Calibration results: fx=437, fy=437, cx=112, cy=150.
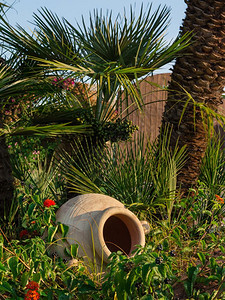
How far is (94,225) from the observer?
10.1 ft

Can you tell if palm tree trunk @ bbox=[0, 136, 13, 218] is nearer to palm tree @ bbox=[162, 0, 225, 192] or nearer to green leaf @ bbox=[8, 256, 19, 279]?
palm tree @ bbox=[162, 0, 225, 192]

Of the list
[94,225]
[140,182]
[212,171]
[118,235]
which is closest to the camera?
[94,225]

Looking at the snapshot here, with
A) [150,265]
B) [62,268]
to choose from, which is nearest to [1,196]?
[62,268]

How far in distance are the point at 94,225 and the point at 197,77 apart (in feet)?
6.49

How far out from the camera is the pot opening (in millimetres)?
3459

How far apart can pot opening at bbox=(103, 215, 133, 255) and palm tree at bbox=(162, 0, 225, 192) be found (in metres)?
1.00

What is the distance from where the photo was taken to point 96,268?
2.88 m

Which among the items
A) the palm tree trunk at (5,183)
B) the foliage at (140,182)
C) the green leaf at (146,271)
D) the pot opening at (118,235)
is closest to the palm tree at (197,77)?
the foliage at (140,182)

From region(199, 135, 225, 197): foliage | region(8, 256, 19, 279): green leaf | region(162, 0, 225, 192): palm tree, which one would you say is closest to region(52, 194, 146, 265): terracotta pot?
region(8, 256, 19, 279): green leaf

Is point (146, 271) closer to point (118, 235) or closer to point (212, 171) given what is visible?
point (118, 235)

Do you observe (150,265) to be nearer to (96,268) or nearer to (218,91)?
(96,268)

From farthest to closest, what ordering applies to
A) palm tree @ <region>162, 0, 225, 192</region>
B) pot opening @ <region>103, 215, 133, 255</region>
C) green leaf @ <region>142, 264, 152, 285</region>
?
palm tree @ <region>162, 0, 225, 192</region>, pot opening @ <region>103, 215, 133, 255</region>, green leaf @ <region>142, 264, 152, 285</region>

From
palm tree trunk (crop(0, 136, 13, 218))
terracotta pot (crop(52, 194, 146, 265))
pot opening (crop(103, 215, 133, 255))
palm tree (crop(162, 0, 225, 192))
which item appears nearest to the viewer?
terracotta pot (crop(52, 194, 146, 265))

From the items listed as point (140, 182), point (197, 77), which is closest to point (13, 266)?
point (140, 182)
